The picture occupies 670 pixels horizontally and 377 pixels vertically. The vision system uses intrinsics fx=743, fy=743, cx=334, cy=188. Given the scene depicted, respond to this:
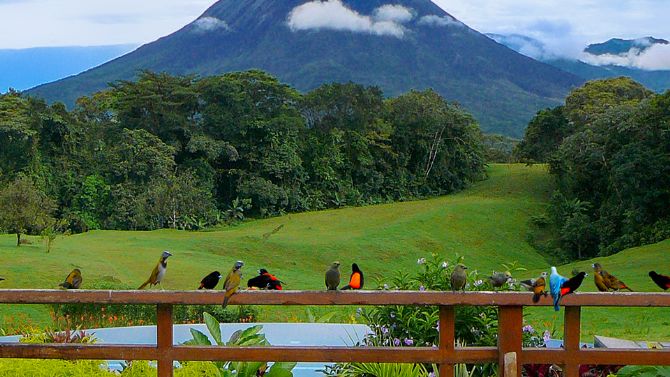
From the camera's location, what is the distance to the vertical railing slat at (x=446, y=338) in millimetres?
3238

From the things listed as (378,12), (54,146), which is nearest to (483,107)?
(378,12)

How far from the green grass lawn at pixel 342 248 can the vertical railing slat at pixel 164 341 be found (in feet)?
24.9

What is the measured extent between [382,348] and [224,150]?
30033mm

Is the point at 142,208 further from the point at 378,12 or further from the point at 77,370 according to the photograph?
the point at 378,12

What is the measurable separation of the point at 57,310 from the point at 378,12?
3725 inches

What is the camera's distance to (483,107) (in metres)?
78.4

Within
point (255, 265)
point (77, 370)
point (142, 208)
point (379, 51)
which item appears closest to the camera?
point (77, 370)

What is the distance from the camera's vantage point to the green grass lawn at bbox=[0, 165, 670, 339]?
53.5 feet

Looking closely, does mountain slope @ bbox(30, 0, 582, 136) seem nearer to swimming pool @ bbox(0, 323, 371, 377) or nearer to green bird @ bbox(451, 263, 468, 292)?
swimming pool @ bbox(0, 323, 371, 377)

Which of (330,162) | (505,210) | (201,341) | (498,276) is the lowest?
(505,210)

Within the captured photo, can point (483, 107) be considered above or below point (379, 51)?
below

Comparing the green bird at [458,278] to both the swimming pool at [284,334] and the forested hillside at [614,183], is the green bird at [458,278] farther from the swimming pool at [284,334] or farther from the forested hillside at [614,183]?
the forested hillside at [614,183]

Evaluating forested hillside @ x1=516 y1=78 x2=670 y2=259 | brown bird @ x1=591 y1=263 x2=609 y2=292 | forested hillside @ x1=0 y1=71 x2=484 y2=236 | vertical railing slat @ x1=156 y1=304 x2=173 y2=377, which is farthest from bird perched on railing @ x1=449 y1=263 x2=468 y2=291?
forested hillside @ x1=0 y1=71 x2=484 y2=236

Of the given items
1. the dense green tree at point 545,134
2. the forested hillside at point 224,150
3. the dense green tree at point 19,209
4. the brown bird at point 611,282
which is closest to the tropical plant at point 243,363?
the brown bird at point 611,282
